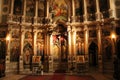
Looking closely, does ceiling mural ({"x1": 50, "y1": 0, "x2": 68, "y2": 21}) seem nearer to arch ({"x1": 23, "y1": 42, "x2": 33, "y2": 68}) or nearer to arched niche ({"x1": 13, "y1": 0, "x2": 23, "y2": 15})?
arched niche ({"x1": 13, "y1": 0, "x2": 23, "y2": 15})

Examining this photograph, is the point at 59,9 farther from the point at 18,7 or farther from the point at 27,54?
the point at 27,54

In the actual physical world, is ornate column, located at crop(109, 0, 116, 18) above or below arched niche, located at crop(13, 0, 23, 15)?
below

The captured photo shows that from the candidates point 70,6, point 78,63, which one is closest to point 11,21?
point 70,6

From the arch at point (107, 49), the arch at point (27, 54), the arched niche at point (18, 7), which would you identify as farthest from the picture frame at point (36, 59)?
the arch at point (107, 49)

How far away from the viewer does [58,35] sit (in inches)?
785

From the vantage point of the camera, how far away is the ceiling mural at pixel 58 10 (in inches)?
797

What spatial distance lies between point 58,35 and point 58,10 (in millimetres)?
3843

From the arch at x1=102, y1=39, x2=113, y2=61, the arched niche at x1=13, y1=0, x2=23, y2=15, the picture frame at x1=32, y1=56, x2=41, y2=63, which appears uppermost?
the arched niche at x1=13, y1=0, x2=23, y2=15

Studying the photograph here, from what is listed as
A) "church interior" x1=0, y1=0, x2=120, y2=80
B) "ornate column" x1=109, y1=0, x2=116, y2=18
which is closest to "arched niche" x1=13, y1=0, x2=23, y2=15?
"church interior" x1=0, y1=0, x2=120, y2=80

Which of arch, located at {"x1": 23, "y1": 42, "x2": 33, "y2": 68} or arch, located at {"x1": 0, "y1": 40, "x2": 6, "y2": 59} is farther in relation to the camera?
arch, located at {"x1": 23, "y1": 42, "x2": 33, "y2": 68}

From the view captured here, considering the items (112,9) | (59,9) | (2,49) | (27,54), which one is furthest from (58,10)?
(2,49)

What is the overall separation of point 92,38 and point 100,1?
5.15 metres

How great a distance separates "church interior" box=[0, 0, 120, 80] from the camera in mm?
16656

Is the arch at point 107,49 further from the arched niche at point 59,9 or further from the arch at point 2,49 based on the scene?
the arch at point 2,49
